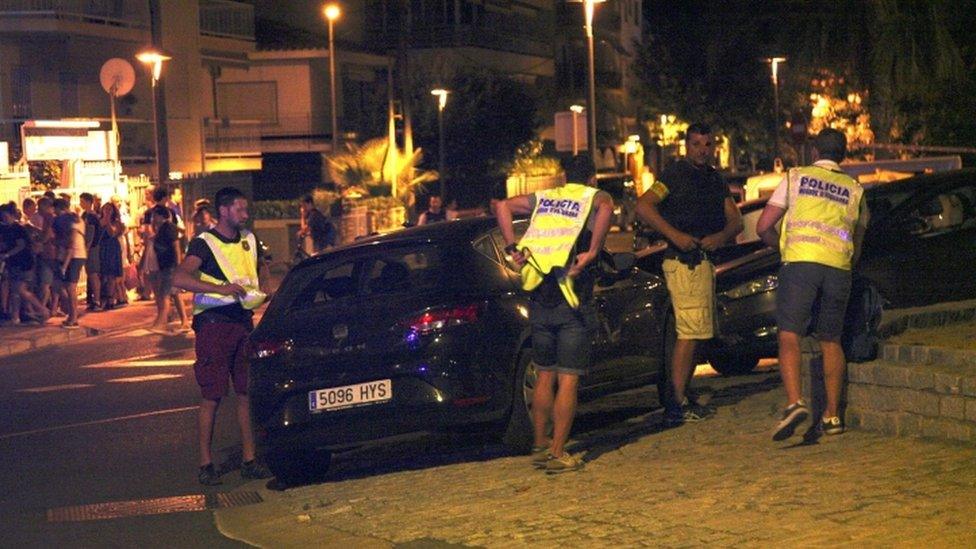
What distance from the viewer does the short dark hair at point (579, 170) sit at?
9.84 meters

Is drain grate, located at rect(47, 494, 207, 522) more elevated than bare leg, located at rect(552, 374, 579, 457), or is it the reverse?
bare leg, located at rect(552, 374, 579, 457)

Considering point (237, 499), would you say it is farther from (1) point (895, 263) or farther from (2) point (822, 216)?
(1) point (895, 263)

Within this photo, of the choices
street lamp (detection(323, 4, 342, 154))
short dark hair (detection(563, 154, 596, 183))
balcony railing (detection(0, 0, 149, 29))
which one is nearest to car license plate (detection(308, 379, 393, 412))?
short dark hair (detection(563, 154, 596, 183))

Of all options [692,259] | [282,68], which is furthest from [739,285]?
[282,68]

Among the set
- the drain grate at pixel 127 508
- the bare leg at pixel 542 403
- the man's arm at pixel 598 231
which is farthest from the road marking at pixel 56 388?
the man's arm at pixel 598 231

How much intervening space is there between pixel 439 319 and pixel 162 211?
15118 millimetres

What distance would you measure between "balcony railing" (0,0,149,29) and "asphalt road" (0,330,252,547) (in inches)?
964

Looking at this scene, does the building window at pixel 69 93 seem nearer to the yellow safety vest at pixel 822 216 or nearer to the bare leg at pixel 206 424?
the bare leg at pixel 206 424

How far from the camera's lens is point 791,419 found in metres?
9.46

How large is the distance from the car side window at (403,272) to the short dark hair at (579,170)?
42.1 inches

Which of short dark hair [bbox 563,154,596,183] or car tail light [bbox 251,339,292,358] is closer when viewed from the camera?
short dark hair [bbox 563,154,596,183]

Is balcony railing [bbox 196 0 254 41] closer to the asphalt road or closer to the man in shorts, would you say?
the asphalt road

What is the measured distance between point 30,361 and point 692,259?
11801mm

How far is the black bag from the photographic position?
10.0 m
